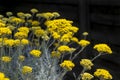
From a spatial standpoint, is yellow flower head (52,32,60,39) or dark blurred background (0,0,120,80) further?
dark blurred background (0,0,120,80)

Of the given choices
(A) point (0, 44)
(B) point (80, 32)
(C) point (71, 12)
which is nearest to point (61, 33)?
(A) point (0, 44)

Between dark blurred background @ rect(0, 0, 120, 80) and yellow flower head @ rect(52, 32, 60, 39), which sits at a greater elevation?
yellow flower head @ rect(52, 32, 60, 39)

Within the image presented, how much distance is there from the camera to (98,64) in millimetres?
4723

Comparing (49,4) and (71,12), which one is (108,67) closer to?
(71,12)

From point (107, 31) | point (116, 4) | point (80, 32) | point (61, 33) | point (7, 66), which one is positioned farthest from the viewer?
point (80, 32)

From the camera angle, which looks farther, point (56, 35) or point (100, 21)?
point (100, 21)

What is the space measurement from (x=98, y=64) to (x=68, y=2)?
0.95m

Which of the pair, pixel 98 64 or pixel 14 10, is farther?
pixel 14 10

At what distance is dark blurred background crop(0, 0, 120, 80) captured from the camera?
171 inches

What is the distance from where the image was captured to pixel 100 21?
180 inches

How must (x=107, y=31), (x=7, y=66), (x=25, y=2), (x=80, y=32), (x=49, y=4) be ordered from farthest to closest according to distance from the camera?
(x=25, y=2), (x=49, y=4), (x=80, y=32), (x=107, y=31), (x=7, y=66)

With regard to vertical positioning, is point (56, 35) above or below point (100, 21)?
above

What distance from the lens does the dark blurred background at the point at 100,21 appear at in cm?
434

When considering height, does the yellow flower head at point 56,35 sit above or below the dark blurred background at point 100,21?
above
